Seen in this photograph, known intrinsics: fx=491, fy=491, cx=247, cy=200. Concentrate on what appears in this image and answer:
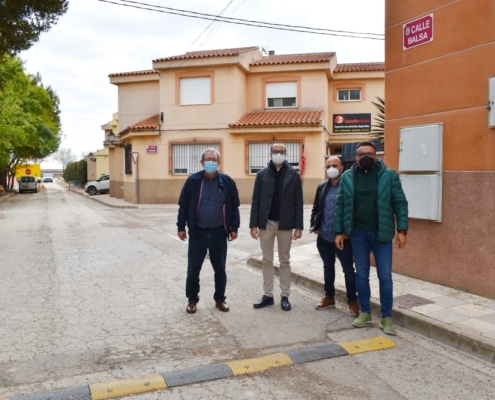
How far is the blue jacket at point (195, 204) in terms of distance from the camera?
5688mm

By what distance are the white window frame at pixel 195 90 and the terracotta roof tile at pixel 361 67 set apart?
709 cm

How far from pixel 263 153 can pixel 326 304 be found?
17288 millimetres

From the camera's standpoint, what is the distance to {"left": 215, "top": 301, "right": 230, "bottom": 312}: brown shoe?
5.79 m

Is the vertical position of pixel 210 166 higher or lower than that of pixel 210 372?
higher

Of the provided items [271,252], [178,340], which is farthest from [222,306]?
[178,340]

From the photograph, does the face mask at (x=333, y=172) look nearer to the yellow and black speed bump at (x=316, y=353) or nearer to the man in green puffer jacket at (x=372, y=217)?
the man in green puffer jacket at (x=372, y=217)

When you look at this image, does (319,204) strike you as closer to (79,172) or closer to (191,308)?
(191,308)

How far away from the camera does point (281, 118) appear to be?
22891 millimetres

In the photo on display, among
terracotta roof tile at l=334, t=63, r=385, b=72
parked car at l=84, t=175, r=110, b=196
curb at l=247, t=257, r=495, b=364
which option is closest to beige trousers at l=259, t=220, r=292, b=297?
curb at l=247, t=257, r=495, b=364

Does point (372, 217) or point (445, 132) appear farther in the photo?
point (445, 132)

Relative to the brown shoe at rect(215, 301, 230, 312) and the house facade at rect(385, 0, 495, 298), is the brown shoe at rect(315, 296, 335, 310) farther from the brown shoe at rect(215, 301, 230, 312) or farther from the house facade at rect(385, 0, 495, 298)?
the house facade at rect(385, 0, 495, 298)

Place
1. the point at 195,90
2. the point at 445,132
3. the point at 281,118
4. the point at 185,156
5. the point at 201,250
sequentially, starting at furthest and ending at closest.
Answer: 1. the point at 185,156
2. the point at 195,90
3. the point at 281,118
4. the point at 445,132
5. the point at 201,250

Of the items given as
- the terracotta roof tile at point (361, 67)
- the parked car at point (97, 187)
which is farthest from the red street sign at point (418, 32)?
the parked car at point (97, 187)

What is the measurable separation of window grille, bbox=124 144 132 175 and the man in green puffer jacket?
21.6 m
